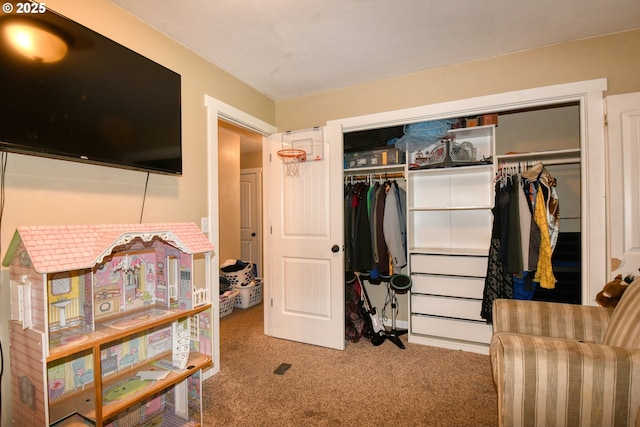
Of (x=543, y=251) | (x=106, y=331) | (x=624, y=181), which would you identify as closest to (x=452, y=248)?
(x=543, y=251)

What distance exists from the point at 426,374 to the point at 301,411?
1016 millimetres

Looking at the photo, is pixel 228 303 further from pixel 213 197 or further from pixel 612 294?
pixel 612 294

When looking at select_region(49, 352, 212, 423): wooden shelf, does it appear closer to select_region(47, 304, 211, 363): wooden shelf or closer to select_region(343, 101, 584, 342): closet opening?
select_region(47, 304, 211, 363): wooden shelf

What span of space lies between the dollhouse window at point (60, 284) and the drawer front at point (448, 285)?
2530mm

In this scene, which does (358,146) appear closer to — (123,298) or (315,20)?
(315,20)

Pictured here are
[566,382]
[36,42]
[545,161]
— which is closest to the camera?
[566,382]

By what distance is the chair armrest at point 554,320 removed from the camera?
1.63 metres

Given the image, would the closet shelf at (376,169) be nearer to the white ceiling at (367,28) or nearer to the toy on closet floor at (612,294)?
the white ceiling at (367,28)

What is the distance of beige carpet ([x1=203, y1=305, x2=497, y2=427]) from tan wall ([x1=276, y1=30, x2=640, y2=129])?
218cm

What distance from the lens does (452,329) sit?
8.77ft

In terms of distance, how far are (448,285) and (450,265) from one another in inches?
7.2

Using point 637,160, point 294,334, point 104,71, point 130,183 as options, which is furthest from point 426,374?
point 104,71

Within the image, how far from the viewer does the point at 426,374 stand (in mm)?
2242

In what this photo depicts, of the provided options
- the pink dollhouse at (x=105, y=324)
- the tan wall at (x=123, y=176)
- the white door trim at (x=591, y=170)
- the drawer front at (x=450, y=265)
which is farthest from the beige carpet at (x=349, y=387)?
the tan wall at (x=123, y=176)
